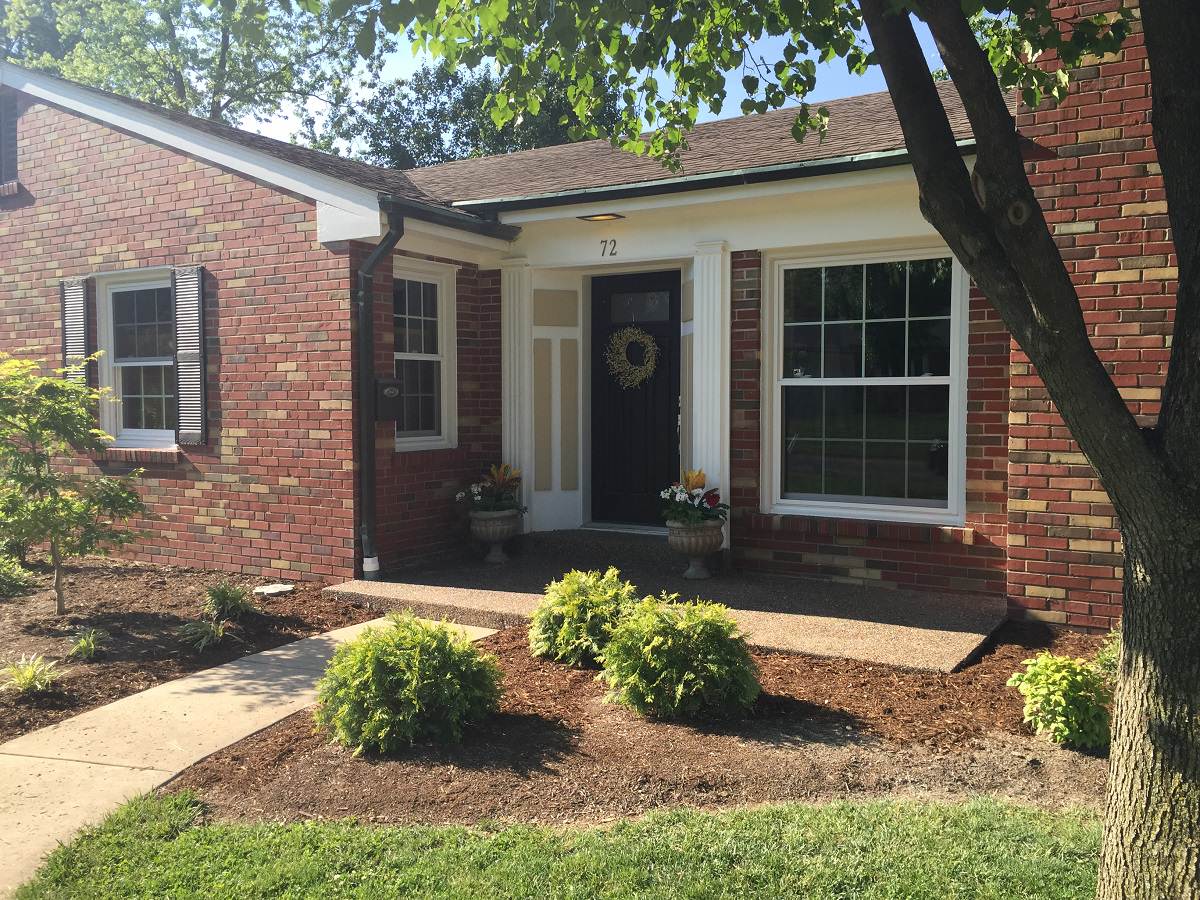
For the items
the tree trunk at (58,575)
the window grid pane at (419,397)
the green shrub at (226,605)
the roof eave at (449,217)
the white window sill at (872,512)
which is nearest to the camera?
the green shrub at (226,605)

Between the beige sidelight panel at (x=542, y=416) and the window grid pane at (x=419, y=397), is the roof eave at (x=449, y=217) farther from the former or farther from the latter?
the window grid pane at (x=419, y=397)

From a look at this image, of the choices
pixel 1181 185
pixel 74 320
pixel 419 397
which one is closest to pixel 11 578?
pixel 74 320

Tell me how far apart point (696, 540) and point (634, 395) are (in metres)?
2.13

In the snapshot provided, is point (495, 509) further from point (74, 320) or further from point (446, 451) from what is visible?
point (74, 320)

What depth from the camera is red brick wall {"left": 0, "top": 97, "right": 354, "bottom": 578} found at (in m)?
8.43

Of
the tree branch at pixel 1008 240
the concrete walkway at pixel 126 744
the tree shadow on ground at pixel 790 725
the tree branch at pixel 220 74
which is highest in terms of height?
the tree branch at pixel 220 74

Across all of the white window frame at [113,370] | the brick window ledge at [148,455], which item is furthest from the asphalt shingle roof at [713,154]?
the brick window ledge at [148,455]

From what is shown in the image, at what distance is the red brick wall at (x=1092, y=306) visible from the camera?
6.07 meters

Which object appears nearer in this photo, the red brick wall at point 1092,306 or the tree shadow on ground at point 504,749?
the tree shadow on ground at point 504,749

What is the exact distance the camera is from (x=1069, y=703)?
4.50 m

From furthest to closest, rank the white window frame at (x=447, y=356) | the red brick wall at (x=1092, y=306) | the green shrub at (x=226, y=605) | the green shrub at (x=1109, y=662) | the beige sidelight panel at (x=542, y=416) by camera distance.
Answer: the beige sidelight panel at (x=542, y=416) < the white window frame at (x=447, y=356) < the green shrub at (x=226, y=605) < the red brick wall at (x=1092, y=306) < the green shrub at (x=1109, y=662)

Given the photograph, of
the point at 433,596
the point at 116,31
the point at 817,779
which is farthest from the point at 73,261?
the point at 116,31

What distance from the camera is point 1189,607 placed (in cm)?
268

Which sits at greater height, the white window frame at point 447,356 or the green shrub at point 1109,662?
the white window frame at point 447,356
